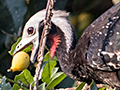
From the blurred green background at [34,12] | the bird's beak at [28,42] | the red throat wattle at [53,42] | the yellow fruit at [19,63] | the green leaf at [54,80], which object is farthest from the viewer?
the blurred green background at [34,12]

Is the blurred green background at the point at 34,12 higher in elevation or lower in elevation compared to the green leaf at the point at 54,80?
higher

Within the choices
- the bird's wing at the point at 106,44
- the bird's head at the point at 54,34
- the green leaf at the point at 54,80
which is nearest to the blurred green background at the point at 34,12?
the bird's head at the point at 54,34

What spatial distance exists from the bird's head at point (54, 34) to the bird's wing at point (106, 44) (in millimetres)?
137

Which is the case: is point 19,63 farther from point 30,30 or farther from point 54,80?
point 30,30

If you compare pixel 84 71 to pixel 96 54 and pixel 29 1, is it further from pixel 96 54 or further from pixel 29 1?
pixel 29 1

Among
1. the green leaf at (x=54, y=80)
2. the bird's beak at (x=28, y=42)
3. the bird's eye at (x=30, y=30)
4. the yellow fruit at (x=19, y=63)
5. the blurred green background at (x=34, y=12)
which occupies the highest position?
the blurred green background at (x=34, y=12)

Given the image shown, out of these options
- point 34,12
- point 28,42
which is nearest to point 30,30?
point 28,42

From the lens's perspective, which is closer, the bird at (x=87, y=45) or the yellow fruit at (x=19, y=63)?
the yellow fruit at (x=19, y=63)

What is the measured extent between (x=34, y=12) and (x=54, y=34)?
70 centimetres

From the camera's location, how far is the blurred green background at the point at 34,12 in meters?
1.91

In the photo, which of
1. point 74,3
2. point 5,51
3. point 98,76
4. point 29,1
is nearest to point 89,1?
point 74,3

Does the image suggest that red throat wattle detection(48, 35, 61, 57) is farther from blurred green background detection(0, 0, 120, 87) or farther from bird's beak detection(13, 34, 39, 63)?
blurred green background detection(0, 0, 120, 87)

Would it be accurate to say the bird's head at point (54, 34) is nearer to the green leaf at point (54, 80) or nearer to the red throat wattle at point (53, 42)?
the red throat wattle at point (53, 42)

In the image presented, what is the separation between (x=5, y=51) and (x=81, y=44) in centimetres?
111
